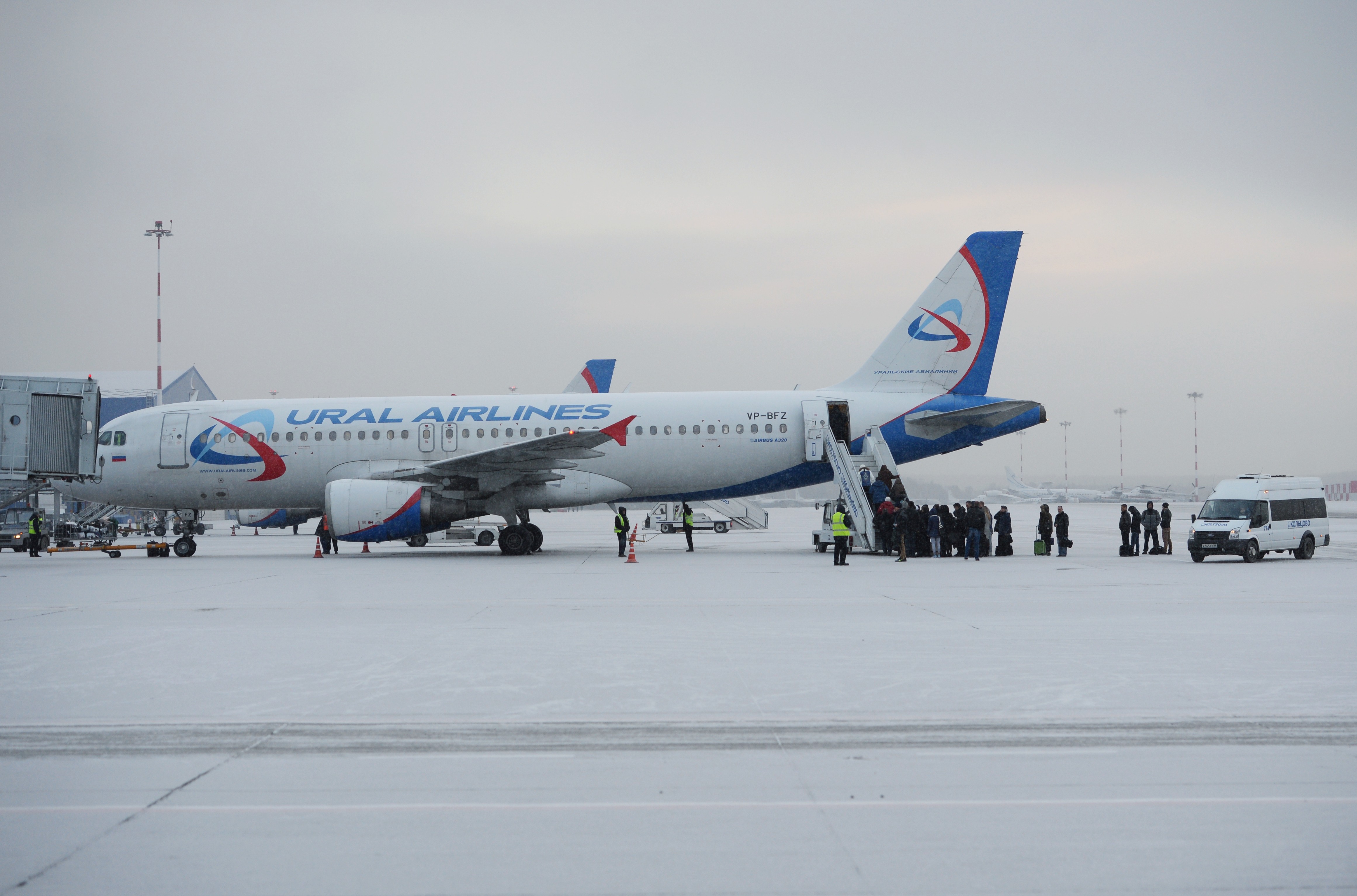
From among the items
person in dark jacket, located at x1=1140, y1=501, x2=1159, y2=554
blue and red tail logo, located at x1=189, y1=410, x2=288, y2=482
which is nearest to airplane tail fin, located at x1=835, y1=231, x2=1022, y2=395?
person in dark jacket, located at x1=1140, y1=501, x2=1159, y2=554

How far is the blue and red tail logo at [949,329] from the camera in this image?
87.0 feet

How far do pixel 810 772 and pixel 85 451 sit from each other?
82.5ft

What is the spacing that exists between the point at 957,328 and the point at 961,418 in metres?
2.45

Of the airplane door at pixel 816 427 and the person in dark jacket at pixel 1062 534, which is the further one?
the airplane door at pixel 816 427

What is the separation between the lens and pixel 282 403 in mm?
26703

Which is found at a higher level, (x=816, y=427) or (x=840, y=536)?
(x=816, y=427)

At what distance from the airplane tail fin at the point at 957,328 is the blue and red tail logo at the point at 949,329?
0.05 feet

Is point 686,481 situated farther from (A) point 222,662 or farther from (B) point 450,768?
(B) point 450,768

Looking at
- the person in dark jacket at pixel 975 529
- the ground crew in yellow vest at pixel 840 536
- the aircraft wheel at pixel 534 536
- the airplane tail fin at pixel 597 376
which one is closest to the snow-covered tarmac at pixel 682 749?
the ground crew in yellow vest at pixel 840 536

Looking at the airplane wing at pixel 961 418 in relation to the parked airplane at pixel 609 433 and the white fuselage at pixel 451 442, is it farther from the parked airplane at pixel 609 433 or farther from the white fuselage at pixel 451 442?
the white fuselage at pixel 451 442

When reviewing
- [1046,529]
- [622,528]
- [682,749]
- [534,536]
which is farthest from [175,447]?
[682,749]

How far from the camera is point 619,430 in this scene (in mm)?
25500

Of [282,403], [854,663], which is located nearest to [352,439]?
[282,403]

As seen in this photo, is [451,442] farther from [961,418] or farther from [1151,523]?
[1151,523]
